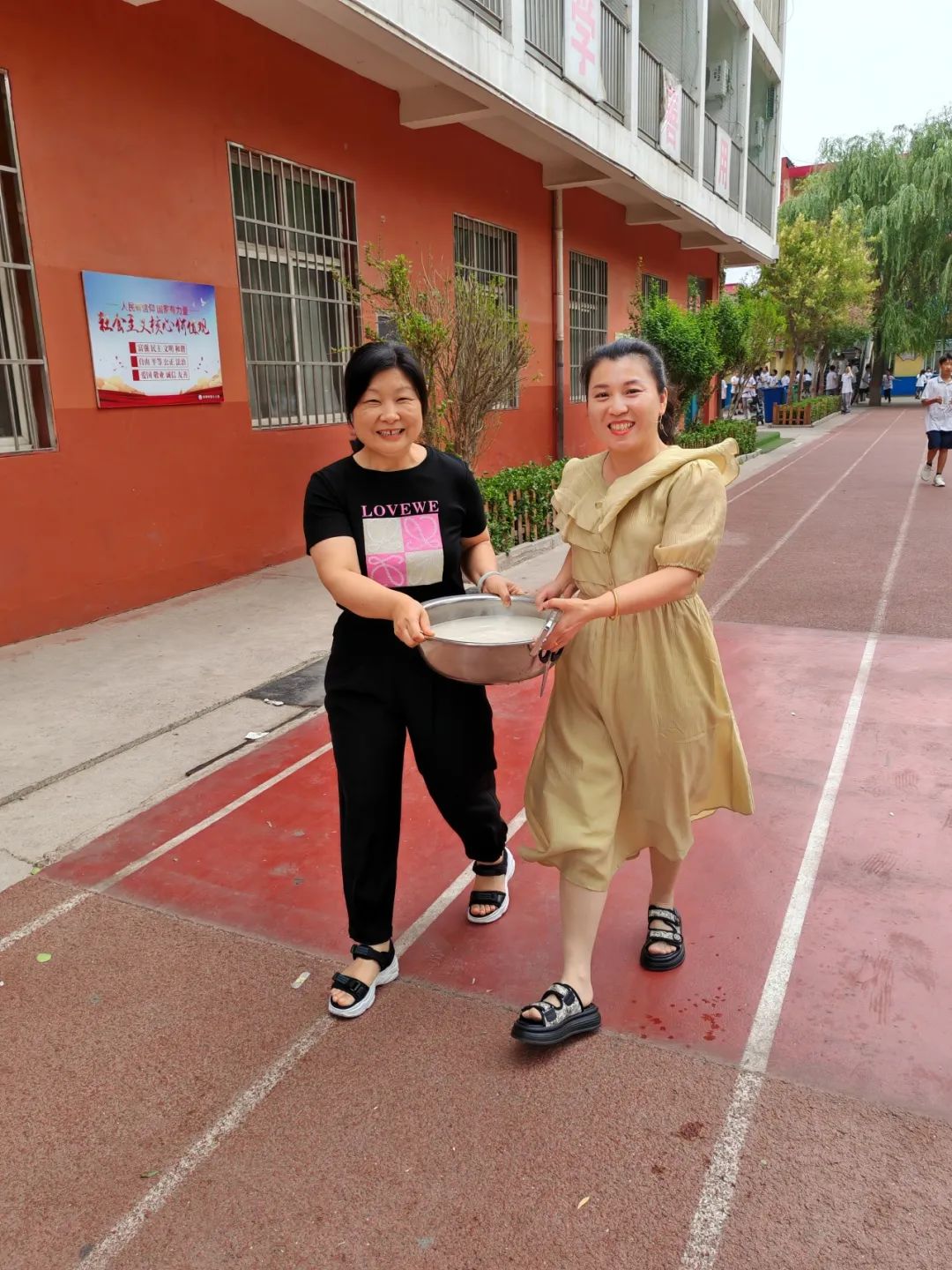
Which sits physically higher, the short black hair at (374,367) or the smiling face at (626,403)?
the short black hair at (374,367)

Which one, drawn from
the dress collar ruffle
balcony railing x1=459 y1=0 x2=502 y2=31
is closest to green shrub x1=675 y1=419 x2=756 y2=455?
balcony railing x1=459 y1=0 x2=502 y2=31

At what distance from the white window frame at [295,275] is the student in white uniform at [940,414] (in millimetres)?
7670

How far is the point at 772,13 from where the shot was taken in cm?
1995

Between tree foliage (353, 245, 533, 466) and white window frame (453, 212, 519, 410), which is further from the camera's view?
white window frame (453, 212, 519, 410)

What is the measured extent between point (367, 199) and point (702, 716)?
804 centimetres

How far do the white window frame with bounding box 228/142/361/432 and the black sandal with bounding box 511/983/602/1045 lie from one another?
6452 millimetres

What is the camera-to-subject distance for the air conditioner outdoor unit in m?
17.9

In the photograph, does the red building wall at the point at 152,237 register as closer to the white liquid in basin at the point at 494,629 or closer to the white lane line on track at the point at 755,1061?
the white liquid in basin at the point at 494,629

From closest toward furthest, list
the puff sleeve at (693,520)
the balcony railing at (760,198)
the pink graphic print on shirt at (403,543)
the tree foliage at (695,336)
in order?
the puff sleeve at (693,520)
the pink graphic print on shirt at (403,543)
the tree foliage at (695,336)
the balcony railing at (760,198)

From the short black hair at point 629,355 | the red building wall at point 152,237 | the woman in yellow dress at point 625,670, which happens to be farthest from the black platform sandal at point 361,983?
the red building wall at point 152,237

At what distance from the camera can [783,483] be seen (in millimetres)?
14484

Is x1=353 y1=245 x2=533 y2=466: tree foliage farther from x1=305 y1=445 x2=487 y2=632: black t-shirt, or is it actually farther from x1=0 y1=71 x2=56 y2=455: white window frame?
x1=305 y1=445 x2=487 y2=632: black t-shirt

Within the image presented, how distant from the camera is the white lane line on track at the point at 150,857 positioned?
3049mm

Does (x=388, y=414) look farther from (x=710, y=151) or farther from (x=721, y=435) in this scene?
(x=710, y=151)
